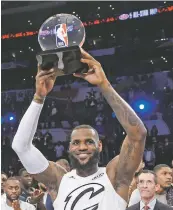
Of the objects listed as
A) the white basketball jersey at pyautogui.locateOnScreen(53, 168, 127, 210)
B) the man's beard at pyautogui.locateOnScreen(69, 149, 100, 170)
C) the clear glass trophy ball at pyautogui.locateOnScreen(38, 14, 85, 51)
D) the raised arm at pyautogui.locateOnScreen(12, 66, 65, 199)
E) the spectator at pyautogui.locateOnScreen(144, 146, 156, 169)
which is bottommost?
the spectator at pyautogui.locateOnScreen(144, 146, 156, 169)

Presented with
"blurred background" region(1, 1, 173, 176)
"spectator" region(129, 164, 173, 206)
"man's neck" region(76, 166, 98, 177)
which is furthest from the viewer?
"blurred background" region(1, 1, 173, 176)

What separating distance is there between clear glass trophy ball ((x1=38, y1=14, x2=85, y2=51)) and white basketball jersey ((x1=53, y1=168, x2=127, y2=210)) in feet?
2.31

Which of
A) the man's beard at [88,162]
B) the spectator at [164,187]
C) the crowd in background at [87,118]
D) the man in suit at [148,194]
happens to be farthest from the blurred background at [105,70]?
the man's beard at [88,162]

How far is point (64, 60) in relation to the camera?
2254mm

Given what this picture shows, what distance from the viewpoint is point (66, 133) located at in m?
15.7

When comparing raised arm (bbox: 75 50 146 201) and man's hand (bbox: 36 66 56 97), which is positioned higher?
man's hand (bbox: 36 66 56 97)

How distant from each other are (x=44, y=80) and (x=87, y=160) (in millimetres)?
470

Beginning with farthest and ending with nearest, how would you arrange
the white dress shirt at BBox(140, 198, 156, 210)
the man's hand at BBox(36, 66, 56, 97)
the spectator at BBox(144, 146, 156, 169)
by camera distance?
the spectator at BBox(144, 146, 156, 169) < the white dress shirt at BBox(140, 198, 156, 210) < the man's hand at BBox(36, 66, 56, 97)

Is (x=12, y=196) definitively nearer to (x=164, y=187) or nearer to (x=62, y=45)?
(x=164, y=187)

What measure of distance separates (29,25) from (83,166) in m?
17.3

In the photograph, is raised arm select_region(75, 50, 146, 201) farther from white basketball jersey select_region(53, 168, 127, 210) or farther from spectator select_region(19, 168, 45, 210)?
spectator select_region(19, 168, 45, 210)

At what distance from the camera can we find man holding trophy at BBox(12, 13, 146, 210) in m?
2.39

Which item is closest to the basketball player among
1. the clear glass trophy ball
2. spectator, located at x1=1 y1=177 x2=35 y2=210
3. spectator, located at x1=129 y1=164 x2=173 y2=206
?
the clear glass trophy ball

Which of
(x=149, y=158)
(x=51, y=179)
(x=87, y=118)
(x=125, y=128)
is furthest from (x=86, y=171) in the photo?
(x=87, y=118)
